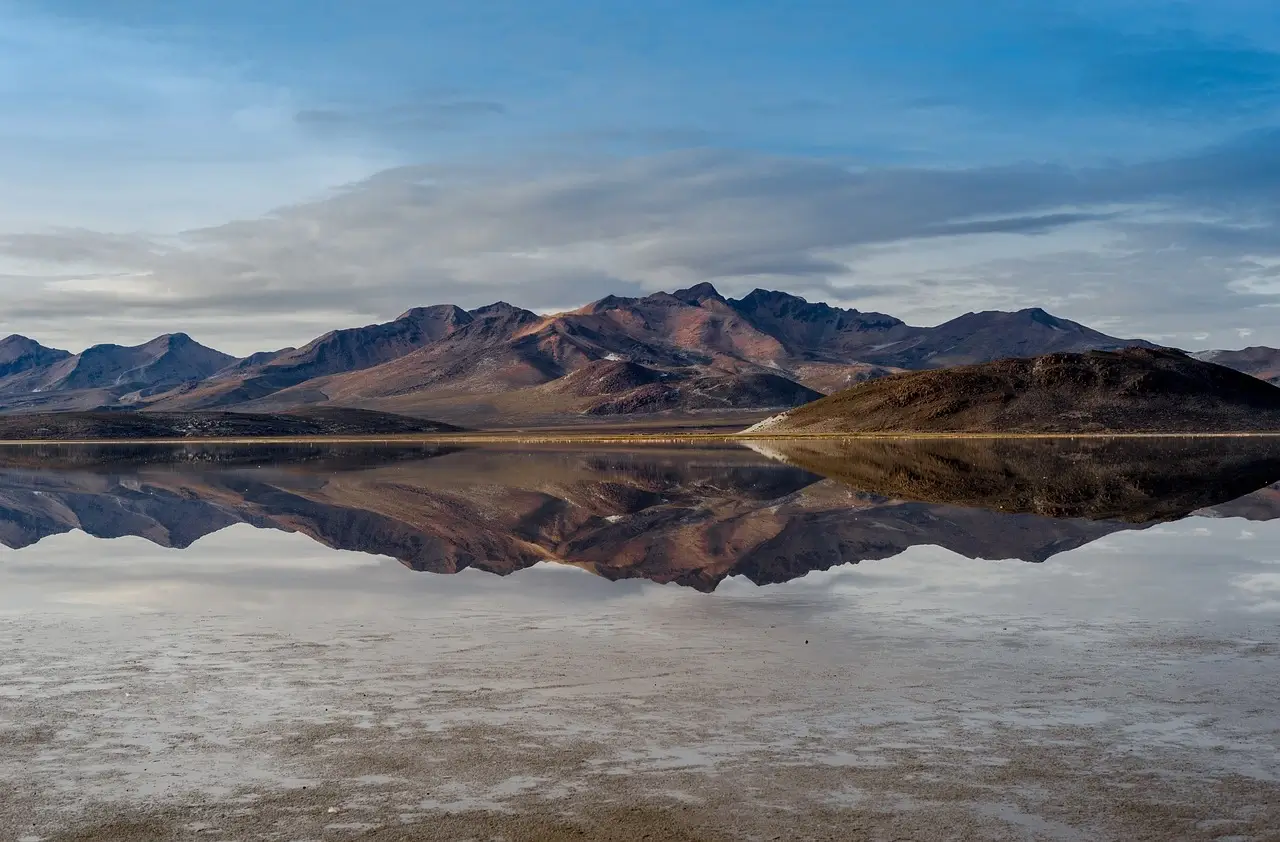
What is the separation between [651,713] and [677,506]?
38.6 metres

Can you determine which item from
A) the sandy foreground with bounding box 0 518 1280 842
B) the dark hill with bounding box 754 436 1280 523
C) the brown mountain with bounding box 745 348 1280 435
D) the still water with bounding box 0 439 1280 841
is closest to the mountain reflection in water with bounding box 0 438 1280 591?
the dark hill with bounding box 754 436 1280 523

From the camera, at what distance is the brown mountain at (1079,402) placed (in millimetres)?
170000

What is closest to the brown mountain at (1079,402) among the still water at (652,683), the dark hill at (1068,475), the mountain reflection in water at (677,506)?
the dark hill at (1068,475)

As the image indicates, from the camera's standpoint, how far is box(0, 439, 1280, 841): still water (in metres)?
11.6

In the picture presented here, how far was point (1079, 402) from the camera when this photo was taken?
181 metres

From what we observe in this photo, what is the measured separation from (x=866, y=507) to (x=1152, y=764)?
3740 centimetres

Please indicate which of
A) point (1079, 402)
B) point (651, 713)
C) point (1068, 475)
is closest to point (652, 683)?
point (651, 713)

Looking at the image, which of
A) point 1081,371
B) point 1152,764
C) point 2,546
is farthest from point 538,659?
point 1081,371

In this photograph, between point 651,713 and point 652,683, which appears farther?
point 652,683

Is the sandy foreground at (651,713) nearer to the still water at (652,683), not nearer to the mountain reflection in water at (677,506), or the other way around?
the still water at (652,683)

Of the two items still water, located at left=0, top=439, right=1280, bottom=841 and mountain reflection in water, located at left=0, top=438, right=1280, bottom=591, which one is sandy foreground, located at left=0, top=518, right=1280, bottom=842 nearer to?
still water, located at left=0, top=439, right=1280, bottom=841

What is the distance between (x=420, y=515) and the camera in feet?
164

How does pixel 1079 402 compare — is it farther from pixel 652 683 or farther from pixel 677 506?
pixel 652 683

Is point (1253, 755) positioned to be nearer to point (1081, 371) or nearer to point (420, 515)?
point (420, 515)
